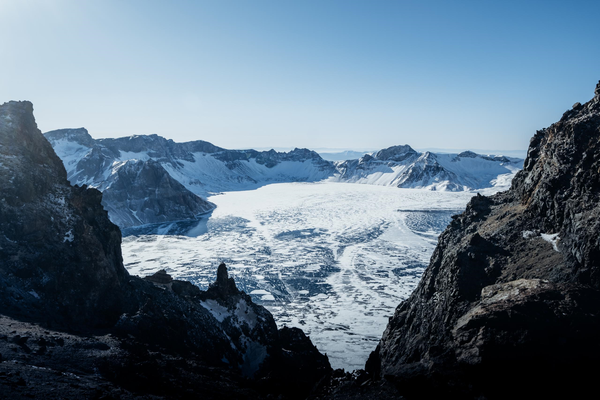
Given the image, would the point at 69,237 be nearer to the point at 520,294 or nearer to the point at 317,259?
the point at 520,294

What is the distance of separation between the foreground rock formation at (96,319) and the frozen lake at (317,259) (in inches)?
417

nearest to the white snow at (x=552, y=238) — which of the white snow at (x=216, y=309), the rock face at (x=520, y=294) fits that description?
the rock face at (x=520, y=294)

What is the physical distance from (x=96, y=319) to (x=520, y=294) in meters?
26.4

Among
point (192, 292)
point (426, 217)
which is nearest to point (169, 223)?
point (426, 217)

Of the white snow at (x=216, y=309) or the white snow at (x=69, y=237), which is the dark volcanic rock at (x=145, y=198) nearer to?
the white snow at (x=216, y=309)

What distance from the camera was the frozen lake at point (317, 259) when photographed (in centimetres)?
4671

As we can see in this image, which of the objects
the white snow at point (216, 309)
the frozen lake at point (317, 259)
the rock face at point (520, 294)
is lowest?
the frozen lake at point (317, 259)

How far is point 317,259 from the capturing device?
76.1 metres

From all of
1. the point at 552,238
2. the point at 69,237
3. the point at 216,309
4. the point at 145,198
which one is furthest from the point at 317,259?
the point at 145,198

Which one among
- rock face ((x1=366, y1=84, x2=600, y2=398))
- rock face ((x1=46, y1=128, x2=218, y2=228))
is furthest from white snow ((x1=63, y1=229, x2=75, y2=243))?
rock face ((x1=46, y1=128, x2=218, y2=228))

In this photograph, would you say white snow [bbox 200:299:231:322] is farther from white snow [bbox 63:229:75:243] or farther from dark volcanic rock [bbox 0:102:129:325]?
white snow [bbox 63:229:75:243]

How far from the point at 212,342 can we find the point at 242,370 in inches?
134

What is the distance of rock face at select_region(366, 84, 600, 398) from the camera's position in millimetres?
15812

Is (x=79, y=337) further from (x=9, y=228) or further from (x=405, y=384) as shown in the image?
(x=405, y=384)
